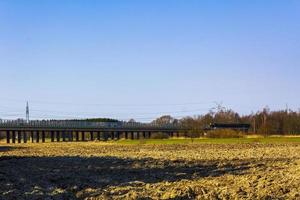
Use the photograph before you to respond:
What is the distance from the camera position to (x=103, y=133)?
16912 centimetres

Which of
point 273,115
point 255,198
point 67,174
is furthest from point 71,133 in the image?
point 255,198

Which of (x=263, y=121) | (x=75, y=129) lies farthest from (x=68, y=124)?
(x=263, y=121)

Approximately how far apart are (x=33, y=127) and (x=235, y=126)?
54.7 meters

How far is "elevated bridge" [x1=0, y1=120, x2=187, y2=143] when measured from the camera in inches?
6358

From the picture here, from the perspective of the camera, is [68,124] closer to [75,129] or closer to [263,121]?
[75,129]

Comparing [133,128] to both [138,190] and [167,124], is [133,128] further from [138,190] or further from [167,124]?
[138,190]

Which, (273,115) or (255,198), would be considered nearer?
(255,198)

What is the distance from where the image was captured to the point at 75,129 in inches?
6516

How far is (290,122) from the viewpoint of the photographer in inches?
5832

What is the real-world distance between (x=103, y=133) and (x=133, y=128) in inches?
340

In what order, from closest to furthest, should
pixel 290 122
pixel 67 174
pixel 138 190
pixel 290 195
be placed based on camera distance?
pixel 290 195, pixel 138 190, pixel 67 174, pixel 290 122

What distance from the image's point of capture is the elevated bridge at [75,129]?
162 metres

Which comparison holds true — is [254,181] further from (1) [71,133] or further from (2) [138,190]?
(1) [71,133]

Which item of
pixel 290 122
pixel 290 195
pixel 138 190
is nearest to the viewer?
pixel 290 195
